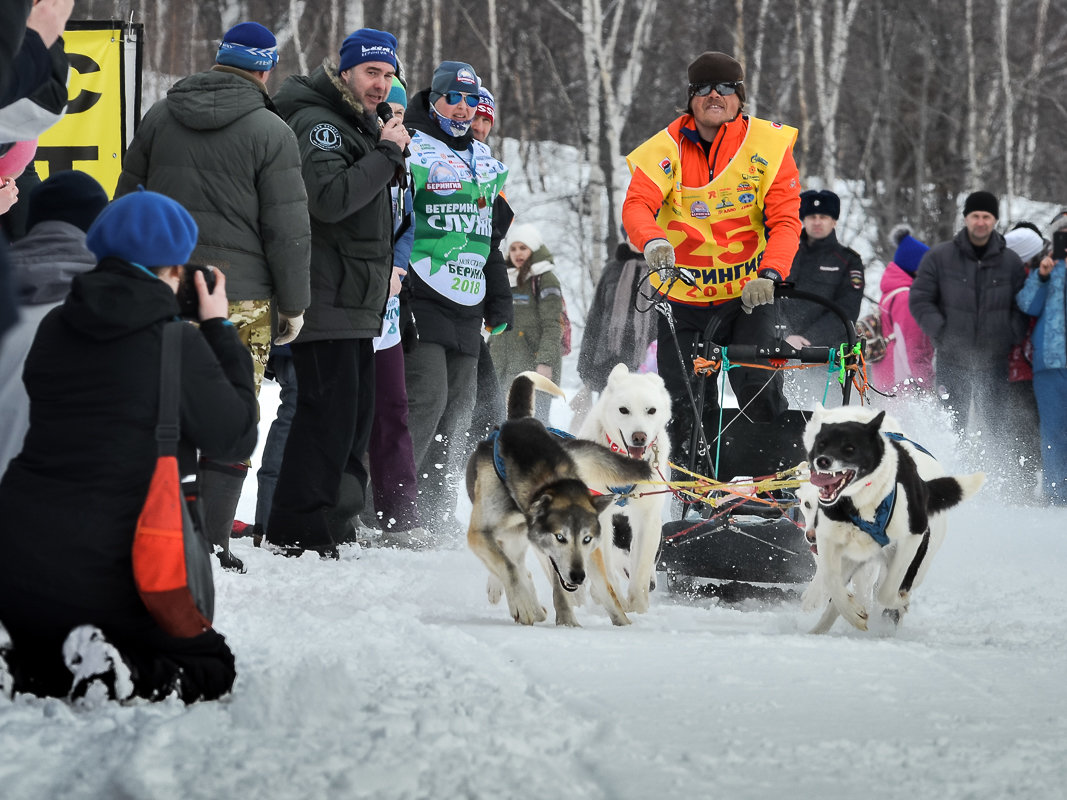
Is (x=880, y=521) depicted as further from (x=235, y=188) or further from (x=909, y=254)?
(x=909, y=254)

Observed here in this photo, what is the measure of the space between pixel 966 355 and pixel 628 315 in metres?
2.28

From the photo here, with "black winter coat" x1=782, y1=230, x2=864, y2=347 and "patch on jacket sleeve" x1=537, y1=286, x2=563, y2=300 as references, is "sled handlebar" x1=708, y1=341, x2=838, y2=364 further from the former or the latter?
"patch on jacket sleeve" x1=537, y1=286, x2=563, y2=300

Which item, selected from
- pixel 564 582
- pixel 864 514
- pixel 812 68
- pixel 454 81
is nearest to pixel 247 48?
pixel 454 81

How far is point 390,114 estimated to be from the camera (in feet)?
16.7

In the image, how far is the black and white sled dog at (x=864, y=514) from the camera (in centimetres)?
409

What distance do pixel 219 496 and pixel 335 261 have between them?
1.01m

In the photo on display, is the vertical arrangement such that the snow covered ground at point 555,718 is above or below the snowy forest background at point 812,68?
below

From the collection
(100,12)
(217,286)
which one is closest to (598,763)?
(217,286)

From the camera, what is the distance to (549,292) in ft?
28.3

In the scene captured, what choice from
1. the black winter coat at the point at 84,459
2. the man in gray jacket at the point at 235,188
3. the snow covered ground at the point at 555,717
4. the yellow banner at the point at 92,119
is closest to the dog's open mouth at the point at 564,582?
the snow covered ground at the point at 555,717

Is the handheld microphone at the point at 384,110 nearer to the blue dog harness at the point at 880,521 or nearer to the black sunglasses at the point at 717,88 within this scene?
the black sunglasses at the point at 717,88

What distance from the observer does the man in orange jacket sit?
5156mm

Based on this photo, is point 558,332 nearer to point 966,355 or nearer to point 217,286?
point 966,355

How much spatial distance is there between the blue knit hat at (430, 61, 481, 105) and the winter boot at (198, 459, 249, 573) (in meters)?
2.28
